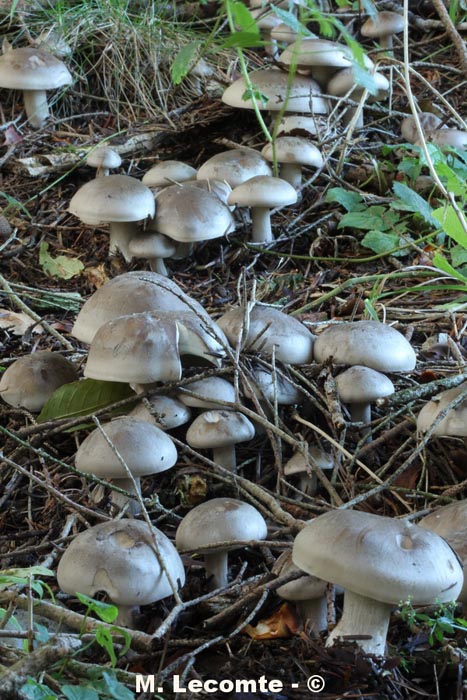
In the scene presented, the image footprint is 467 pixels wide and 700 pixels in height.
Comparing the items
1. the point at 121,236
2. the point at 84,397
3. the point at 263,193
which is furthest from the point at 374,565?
the point at 121,236

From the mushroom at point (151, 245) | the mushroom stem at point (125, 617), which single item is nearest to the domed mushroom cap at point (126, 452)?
the mushroom stem at point (125, 617)

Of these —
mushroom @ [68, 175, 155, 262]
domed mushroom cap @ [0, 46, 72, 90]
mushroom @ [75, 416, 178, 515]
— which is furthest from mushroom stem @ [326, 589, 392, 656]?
domed mushroom cap @ [0, 46, 72, 90]

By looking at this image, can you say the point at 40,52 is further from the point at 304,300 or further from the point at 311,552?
the point at 311,552

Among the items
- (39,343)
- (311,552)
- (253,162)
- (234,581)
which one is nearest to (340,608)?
(234,581)

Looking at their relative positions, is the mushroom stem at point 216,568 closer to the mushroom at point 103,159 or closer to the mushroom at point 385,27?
the mushroom at point 103,159

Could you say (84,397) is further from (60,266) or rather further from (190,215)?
(60,266)

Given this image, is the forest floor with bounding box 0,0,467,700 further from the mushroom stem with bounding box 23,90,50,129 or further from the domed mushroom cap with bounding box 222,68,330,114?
the domed mushroom cap with bounding box 222,68,330,114

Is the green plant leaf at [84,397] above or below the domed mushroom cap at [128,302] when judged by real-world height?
below
